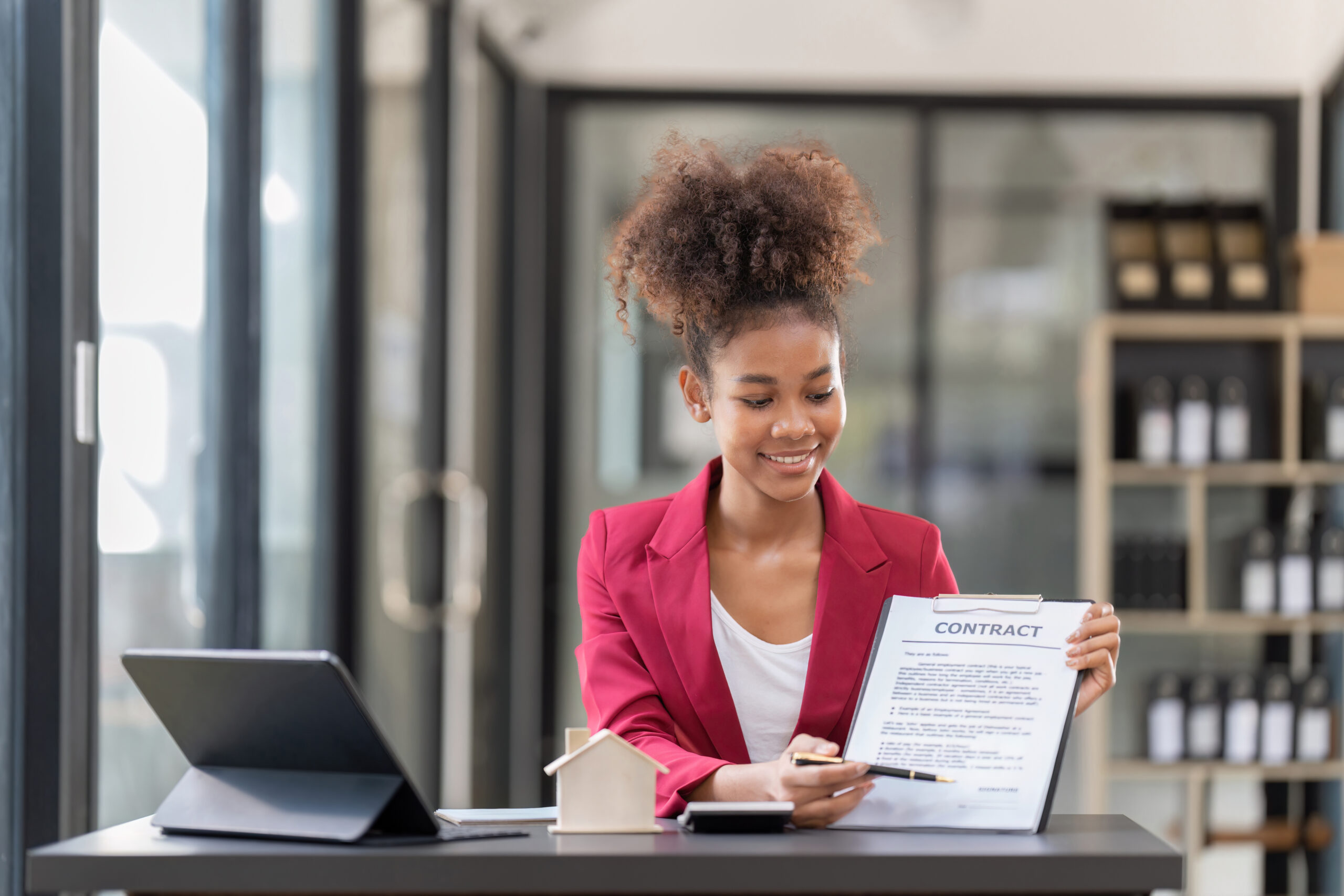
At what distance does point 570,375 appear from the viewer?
4777 mm

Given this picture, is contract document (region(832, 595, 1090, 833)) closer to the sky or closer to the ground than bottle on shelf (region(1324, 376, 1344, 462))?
closer to the ground

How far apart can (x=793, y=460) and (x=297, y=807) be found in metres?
0.61

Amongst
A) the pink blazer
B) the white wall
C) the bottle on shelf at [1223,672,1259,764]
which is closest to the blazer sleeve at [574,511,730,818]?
the pink blazer

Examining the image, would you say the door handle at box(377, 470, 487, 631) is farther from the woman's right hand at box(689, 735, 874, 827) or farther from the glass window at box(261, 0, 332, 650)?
the woman's right hand at box(689, 735, 874, 827)

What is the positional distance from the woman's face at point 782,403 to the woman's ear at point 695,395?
0.07m

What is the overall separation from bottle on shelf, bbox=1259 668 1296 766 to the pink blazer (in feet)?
9.31

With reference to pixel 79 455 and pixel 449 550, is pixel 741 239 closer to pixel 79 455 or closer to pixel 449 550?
pixel 79 455

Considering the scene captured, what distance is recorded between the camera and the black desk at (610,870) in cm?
100

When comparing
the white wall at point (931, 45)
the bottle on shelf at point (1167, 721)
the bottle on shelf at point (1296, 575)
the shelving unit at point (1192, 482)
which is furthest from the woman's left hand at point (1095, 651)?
the white wall at point (931, 45)

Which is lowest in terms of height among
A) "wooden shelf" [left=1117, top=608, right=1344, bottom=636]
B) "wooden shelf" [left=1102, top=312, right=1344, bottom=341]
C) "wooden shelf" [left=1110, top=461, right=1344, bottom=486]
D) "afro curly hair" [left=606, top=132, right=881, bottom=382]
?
"wooden shelf" [left=1117, top=608, right=1344, bottom=636]

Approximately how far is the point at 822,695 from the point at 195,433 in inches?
62.6

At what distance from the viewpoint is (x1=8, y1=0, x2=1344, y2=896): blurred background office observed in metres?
1.98

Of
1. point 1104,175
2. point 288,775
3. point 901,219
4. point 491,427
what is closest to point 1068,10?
point 1104,175

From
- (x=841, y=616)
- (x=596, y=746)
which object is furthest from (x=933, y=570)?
(x=596, y=746)
